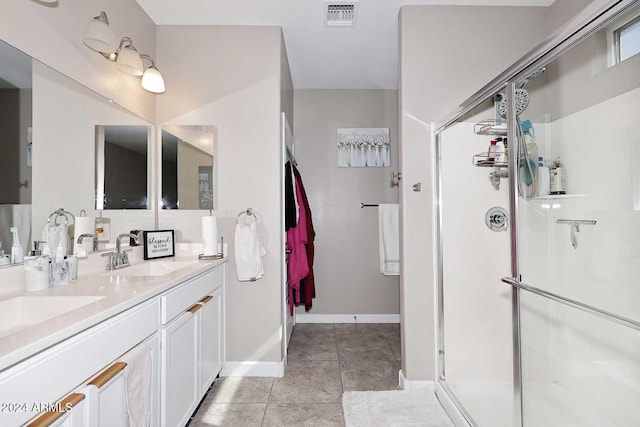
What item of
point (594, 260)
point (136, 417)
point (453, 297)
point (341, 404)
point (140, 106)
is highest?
point (140, 106)

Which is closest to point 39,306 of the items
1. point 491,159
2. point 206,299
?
point 206,299

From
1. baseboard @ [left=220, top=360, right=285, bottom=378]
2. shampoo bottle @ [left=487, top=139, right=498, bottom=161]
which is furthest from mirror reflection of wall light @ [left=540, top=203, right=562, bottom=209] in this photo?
baseboard @ [left=220, top=360, right=285, bottom=378]

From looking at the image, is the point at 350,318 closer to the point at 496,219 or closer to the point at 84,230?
the point at 496,219

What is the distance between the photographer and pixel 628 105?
5.25 feet

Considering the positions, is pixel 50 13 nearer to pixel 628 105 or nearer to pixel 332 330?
pixel 628 105

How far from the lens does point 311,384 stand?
2.24 metres

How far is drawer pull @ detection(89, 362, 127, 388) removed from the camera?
3.24ft

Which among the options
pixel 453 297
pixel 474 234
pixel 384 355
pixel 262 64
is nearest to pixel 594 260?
pixel 474 234

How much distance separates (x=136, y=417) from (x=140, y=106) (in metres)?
1.95

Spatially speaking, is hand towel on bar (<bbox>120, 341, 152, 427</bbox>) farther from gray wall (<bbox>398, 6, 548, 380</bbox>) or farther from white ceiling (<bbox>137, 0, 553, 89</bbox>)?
white ceiling (<bbox>137, 0, 553, 89</bbox>)

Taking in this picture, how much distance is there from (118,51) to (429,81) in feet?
6.63

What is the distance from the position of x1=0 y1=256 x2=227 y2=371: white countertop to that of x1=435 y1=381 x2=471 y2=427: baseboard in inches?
65.6

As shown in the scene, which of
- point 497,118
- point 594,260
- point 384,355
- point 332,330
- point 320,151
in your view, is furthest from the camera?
point 320,151

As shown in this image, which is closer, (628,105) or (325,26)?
(628,105)
